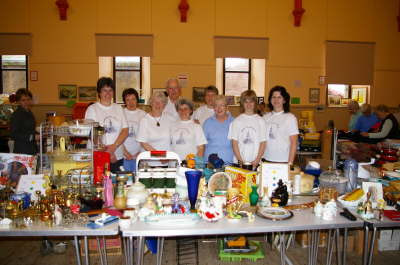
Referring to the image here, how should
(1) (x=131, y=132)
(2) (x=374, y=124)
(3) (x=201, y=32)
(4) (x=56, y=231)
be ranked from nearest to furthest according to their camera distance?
1. (4) (x=56, y=231)
2. (1) (x=131, y=132)
3. (2) (x=374, y=124)
4. (3) (x=201, y=32)

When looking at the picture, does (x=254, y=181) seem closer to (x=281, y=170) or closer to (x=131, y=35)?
(x=281, y=170)

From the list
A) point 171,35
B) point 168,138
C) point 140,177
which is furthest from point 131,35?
point 140,177

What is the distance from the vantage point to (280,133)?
3148mm

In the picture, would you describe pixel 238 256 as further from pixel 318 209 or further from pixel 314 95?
pixel 314 95

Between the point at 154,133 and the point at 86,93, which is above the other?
the point at 86,93

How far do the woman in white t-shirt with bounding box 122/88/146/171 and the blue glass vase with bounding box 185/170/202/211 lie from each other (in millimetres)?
1589

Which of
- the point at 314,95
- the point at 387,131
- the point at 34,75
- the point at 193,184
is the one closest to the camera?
the point at 193,184

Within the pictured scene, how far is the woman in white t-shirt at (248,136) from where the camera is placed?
3.14 meters

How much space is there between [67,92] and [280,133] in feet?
18.2

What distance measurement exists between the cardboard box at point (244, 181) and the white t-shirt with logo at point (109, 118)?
1437mm

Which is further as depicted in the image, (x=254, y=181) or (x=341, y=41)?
(x=341, y=41)

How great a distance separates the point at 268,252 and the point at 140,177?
165cm

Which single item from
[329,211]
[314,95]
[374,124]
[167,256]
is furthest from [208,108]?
[314,95]

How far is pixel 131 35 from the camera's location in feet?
23.2
